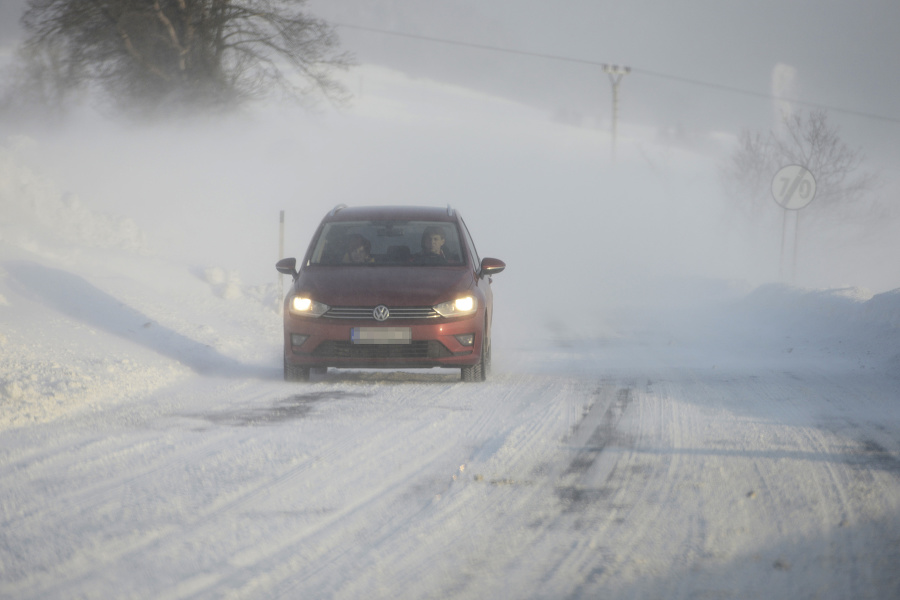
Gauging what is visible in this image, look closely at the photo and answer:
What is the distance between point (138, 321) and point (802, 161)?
115ft

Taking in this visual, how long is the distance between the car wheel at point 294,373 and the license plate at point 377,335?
0.73 m

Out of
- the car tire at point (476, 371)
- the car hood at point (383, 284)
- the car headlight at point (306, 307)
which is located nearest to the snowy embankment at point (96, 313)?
the car headlight at point (306, 307)

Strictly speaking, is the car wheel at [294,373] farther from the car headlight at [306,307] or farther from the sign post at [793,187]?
the sign post at [793,187]

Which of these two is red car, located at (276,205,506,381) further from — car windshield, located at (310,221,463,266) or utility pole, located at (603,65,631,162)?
utility pole, located at (603,65,631,162)

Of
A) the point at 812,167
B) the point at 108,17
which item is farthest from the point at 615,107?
the point at 108,17

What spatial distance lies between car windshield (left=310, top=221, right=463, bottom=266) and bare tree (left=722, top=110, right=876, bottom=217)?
95.2 ft

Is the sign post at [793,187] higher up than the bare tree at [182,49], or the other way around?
the bare tree at [182,49]

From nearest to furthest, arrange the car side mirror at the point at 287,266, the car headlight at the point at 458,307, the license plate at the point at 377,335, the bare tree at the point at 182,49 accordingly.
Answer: the license plate at the point at 377,335 → the car headlight at the point at 458,307 → the car side mirror at the point at 287,266 → the bare tree at the point at 182,49

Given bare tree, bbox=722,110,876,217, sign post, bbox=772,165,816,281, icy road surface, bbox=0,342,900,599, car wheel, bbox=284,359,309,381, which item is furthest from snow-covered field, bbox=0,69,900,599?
bare tree, bbox=722,110,876,217

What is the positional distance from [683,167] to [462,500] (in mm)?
83709

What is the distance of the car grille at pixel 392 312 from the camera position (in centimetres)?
785

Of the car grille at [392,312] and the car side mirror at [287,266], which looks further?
the car side mirror at [287,266]

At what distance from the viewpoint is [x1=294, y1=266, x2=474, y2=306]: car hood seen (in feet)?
25.9

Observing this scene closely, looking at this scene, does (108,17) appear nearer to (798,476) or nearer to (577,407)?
(577,407)
